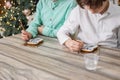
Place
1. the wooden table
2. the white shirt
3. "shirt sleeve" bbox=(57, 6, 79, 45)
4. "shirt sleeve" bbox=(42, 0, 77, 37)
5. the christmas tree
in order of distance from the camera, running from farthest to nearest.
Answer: the christmas tree, "shirt sleeve" bbox=(42, 0, 77, 37), "shirt sleeve" bbox=(57, 6, 79, 45), the white shirt, the wooden table

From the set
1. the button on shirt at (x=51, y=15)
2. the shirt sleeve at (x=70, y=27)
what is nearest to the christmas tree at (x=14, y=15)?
the button on shirt at (x=51, y=15)

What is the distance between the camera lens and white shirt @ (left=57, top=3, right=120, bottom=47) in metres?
1.77

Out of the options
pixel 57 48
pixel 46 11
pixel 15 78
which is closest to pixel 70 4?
pixel 46 11

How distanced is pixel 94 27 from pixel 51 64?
558 mm

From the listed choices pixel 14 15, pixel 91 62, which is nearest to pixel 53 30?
pixel 91 62

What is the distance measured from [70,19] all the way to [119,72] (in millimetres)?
786

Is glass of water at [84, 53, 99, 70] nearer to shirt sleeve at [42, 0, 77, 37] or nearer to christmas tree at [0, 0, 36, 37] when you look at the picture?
shirt sleeve at [42, 0, 77, 37]

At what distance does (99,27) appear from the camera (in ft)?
5.94

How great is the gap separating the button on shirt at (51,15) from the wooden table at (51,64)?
430 millimetres

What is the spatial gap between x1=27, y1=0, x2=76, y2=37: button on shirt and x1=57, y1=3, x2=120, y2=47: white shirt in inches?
11.8

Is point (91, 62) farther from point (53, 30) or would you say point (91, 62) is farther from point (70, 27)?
point (53, 30)

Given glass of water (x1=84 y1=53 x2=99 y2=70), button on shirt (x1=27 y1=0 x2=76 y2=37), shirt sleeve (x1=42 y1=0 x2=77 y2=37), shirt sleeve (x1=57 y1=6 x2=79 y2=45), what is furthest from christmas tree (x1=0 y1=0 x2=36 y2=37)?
glass of water (x1=84 y1=53 x2=99 y2=70)

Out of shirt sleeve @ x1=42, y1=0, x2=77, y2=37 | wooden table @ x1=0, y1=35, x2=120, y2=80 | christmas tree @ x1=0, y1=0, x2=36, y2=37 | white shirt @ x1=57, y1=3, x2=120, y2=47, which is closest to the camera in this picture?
wooden table @ x1=0, y1=35, x2=120, y2=80

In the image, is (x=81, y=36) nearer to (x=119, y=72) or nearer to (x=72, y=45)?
(x=72, y=45)
